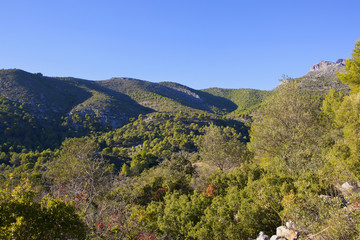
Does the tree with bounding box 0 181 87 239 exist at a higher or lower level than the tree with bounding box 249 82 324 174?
lower

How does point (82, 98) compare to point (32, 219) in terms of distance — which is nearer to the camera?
point (32, 219)

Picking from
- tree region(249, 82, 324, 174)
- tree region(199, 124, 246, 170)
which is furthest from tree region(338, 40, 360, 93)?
tree region(199, 124, 246, 170)

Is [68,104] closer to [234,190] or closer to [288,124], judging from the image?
[288,124]

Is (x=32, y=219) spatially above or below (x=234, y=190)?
above

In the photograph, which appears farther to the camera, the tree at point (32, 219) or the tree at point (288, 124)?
the tree at point (288, 124)

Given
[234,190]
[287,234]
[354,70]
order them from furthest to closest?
[354,70]
[234,190]
[287,234]

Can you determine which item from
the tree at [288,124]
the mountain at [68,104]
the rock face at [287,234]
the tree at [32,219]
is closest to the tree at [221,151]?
the tree at [288,124]

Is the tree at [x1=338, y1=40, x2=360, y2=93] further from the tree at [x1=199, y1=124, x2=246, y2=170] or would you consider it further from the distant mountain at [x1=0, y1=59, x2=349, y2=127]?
the distant mountain at [x1=0, y1=59, x2=349, y2=127]

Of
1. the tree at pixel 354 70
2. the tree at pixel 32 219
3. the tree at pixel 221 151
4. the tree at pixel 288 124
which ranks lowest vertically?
the tree at pixel 221 151

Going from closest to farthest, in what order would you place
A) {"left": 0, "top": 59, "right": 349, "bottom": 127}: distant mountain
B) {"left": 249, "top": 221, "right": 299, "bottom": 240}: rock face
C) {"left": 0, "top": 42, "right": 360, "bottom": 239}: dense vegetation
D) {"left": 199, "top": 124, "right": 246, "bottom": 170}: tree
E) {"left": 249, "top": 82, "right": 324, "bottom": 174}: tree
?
{"left": 0, "top": 42, "right": 360, "bottom": 239}: dense vegetation → {"left": 249, "top": 221, "right": 299, "bottom": 240}: rock face → {"left": 249, "top": 82, "right": 324, "bottom": 174}: tree → {"left": 199, "top": 124, "right": 246, "bottom": 170}: tree → {"left": 0, "top": 59, "right": 349, "bottom": 127}: distant mountain

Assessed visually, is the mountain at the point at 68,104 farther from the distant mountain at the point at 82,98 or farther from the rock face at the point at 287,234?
the rock face at the point at 287,234

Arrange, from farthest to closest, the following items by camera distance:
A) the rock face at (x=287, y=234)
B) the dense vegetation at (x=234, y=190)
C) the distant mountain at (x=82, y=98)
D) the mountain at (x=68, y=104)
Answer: the distant mountain at (x=82, y=98)
the mountain at (x=68, y=104)
the rock face at (x=287, y=234)
the dense vegetation at (x=234, y=190)

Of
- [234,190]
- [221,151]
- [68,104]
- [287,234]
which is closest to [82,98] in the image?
[68,104]

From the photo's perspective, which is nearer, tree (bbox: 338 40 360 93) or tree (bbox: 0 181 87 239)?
tree (bbox: 0 181 87 239)
